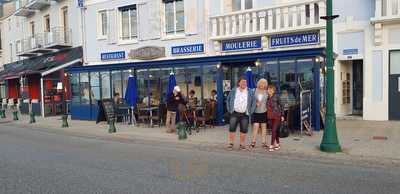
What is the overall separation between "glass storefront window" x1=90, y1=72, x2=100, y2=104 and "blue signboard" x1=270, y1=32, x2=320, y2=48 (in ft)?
26.9

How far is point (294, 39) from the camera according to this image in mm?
15859

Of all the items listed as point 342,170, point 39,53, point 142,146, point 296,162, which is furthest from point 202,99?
point 39,53

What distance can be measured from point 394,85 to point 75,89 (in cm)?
1426

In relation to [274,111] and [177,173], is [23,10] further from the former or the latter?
[177,173]

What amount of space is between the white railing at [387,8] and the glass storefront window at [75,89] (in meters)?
13.6

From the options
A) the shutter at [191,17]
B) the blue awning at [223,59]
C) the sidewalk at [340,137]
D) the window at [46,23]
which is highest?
the window at [46,23]

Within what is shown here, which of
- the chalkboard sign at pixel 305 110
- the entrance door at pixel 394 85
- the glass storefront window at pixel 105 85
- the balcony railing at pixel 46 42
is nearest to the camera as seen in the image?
the chalkboard sign at pixel 305 110

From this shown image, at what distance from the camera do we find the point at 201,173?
7578 mm

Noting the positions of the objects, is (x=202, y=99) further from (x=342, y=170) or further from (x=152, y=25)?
(x=342, y=170)

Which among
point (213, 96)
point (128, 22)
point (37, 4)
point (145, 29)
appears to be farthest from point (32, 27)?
point (213, 96)

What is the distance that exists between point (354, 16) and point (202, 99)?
6.41m

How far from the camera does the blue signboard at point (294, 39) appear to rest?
15.4 meters

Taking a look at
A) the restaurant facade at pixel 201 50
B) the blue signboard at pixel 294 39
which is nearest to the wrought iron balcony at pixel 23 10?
the restaurant facade at pixel 201 50

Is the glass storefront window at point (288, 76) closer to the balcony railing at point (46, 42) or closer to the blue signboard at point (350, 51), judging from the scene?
the blue signboard at point (350, 51)
